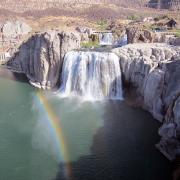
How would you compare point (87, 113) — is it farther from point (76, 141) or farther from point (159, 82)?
point (159, 82)

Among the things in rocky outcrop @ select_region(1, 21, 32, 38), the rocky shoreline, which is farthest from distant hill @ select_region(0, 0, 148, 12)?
the rocky shoreline

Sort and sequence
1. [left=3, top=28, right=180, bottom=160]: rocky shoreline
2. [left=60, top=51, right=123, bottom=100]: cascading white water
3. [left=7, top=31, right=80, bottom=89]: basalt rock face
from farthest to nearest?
[left=7, top=31, right=80, bottom=89]: basalt rock face, [left=60, top=51, right=123, bottom=100]: cascading white water, [left=3, top=28, right=180, bottom=160]: rocky shoreline

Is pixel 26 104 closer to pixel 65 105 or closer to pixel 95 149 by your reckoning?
pixel 65 105

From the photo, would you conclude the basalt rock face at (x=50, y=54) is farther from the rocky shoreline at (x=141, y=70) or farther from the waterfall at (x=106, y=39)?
the waterfall at (x=106, y=39)

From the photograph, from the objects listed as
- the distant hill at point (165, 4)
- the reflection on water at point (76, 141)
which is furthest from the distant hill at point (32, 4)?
the reflection on water at point (76, 141)

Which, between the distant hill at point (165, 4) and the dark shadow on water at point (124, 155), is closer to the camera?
the dark shadow on water at point (124, 155)

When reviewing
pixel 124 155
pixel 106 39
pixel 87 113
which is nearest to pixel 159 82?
pixel 87 113

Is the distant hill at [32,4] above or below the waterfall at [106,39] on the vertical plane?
above

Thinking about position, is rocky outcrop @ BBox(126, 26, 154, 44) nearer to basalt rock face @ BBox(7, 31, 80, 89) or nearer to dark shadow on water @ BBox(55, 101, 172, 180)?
basalt rock face @ BBox(7, 31, 80, 89)
